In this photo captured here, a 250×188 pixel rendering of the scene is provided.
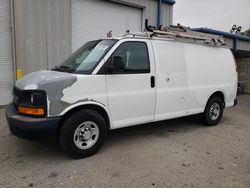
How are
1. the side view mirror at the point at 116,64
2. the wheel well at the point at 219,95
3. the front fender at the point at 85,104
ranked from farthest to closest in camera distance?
the wheel well at the point at 219,95
the side view mirror at the point at 116,64
the front fender at the point at 85,104

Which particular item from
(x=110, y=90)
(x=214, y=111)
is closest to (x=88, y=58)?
(x=110, y=90)

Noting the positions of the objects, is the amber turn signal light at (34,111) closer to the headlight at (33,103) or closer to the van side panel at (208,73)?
the headlight at (33,103)

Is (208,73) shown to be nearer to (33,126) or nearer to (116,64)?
(116,64)

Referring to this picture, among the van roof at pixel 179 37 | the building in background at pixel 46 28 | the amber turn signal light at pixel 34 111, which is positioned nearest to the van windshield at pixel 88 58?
the van roof at pixel 179 37

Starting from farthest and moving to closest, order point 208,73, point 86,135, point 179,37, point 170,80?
point 208,73, point 179,37, point 170,80, point 86,135

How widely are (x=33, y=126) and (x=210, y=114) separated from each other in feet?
14.3

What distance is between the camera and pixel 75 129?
146 inches

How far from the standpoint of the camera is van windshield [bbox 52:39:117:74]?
13.0 ft

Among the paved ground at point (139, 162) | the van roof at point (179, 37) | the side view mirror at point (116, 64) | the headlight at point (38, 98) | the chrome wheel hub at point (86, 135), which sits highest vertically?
the van roof at point (179, 37)

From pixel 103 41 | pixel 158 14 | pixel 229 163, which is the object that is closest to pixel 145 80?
pixel 103 41

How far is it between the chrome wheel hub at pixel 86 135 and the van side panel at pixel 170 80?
1.43 metres

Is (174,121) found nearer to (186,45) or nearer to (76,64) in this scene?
(186,45)

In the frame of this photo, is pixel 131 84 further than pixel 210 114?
No

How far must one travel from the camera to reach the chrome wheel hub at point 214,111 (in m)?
5.97
